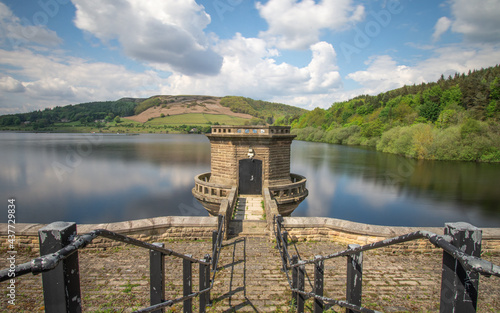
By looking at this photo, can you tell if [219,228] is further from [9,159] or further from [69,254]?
[9,159]

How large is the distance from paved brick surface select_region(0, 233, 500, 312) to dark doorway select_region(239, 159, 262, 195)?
6.84 meters

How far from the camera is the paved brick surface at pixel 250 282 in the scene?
4.61m

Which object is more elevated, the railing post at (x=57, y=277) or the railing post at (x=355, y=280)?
the railing post at (x=57, y=277)

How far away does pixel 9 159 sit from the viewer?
42281mm

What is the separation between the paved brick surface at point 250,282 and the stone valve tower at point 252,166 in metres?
6.61

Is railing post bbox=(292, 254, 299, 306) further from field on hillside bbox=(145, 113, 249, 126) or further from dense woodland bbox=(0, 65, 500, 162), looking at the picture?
field on hillside bbox=(145, 113, 249, 126)

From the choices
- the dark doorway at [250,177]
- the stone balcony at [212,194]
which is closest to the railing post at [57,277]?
the stone balcony at [212,194]

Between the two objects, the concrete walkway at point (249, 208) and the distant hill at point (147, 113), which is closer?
the concrete walkway at point (249, 208)

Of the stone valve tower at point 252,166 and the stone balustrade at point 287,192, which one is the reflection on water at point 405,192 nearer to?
the stone balustrade at point 287,192

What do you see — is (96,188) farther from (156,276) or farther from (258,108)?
(258,108)

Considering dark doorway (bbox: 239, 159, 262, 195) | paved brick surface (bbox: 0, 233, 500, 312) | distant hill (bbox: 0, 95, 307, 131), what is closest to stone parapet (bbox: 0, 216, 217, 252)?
paved brick surface (bbox: 0, 233, 500, 312)

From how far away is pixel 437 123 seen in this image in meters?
54.2

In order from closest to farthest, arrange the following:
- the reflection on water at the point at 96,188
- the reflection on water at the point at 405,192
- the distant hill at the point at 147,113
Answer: the reflection on water at the point at 405,192
the reflection on water at the point at 96,188
the distant hill at the point at 147,113

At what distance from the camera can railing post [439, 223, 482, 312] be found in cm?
140
